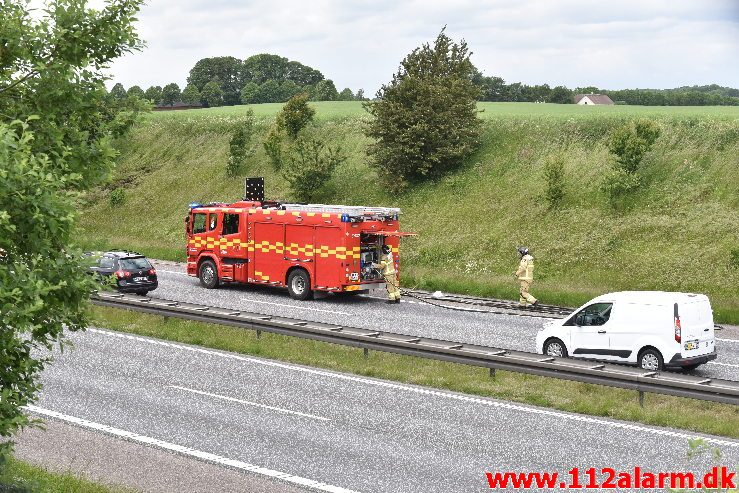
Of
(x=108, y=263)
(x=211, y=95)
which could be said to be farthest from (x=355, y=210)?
(x=211, y=95)

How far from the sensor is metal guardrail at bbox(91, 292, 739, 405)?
16297mm

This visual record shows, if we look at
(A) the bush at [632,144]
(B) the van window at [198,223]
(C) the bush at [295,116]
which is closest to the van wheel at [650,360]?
(A) the bush at [632,144]

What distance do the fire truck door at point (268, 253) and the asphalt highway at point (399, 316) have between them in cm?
74

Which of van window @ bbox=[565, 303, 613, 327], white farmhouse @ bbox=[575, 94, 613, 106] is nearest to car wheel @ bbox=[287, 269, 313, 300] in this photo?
van window @ bbox=[565, 303, 613, 327]

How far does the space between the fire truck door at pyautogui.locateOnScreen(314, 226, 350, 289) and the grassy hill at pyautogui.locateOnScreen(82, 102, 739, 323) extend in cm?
517

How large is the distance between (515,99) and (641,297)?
72.5 m

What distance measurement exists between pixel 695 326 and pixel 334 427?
27.5 ft

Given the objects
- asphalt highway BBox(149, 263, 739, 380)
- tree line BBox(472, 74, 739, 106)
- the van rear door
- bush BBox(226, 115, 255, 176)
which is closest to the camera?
the van rear door

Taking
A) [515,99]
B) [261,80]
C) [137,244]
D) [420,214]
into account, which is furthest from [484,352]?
[261,80]

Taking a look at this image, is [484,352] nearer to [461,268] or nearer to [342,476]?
[342,476]

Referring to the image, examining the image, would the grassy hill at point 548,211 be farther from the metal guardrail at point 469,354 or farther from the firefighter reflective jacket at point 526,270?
the metal guardrail at point 469,354

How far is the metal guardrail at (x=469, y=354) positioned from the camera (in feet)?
53.5

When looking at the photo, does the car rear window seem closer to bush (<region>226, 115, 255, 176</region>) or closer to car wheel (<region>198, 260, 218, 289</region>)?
car wheel (<region>198, 260, 218, 289</region>)

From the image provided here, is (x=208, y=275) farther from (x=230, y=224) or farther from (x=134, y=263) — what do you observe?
(x=134, y=263)
